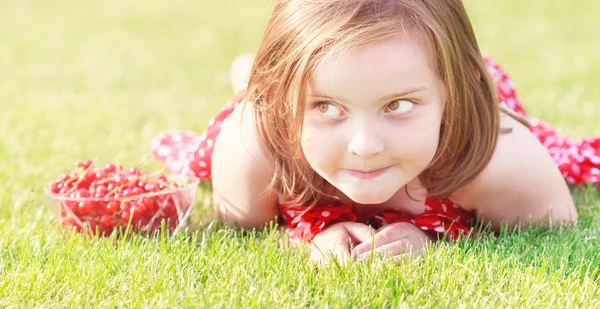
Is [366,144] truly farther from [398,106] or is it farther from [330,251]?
[330,251]

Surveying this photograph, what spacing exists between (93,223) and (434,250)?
3.36 ft

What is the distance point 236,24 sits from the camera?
301 inches

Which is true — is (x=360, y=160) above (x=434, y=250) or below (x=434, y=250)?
above

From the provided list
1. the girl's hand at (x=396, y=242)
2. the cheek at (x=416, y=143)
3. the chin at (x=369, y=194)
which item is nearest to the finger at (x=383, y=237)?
the girl's hand at (x=396, y=242)

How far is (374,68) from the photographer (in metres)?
2.03

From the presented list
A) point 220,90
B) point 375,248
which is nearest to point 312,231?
point 375,248

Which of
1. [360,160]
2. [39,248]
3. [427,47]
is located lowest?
[39,248]

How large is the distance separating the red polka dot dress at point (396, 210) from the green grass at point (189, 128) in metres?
0.09

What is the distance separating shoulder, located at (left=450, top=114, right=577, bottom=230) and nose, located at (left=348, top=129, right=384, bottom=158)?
49 centimetres


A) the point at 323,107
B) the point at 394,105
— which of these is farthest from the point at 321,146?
the point at 394,105

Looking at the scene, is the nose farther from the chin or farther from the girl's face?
the chin

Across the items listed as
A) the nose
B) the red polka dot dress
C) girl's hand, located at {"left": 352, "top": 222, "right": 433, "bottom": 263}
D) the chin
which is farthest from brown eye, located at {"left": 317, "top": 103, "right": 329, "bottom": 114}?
the red polka dot dress

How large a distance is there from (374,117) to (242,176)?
2.11ft

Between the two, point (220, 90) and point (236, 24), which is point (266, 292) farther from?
point (236, 24)
